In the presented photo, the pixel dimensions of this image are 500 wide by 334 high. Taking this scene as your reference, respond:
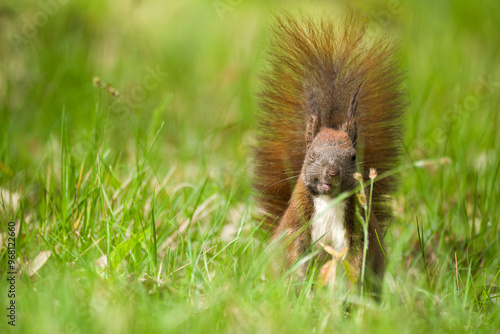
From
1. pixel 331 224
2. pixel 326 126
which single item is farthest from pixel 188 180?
pixel 331 224

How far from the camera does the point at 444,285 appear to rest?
9.00ft

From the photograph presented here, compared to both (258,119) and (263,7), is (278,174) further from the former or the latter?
(263,7)

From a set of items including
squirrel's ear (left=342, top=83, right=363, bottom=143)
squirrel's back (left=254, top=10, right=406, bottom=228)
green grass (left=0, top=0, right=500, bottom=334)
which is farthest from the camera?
squirrel's back (left=254, top=10, right=406, bottom=228)

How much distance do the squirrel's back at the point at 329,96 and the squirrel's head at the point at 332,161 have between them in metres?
0.19

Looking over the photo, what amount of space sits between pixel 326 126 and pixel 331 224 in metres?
0.43

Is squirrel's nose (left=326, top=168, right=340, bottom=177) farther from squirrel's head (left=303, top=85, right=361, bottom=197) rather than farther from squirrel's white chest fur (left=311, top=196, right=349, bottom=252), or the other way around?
squirrel's white chest fur (left=311, top=196, right=349, bottom=252)

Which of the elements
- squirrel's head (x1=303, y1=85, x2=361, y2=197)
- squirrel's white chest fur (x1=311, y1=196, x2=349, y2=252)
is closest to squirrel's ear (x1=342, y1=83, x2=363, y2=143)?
squirrel's head (x1=303, y1=85, x2=361, y2=197)

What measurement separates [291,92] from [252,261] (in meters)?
0.85

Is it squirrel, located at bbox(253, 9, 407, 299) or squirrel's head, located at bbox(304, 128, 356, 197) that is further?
squirrel, located at bbox(253, 9, 407, 299)

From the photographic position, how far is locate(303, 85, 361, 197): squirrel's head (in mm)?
2311

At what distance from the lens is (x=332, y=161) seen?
7.62 feet

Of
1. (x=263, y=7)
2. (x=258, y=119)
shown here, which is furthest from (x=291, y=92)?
(x=263, y=7)

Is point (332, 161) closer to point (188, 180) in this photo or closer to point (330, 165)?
point (330, 165)

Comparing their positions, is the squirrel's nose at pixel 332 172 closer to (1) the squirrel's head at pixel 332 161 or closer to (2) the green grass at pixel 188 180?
(1) the squirrel's head at pixel 332 161
